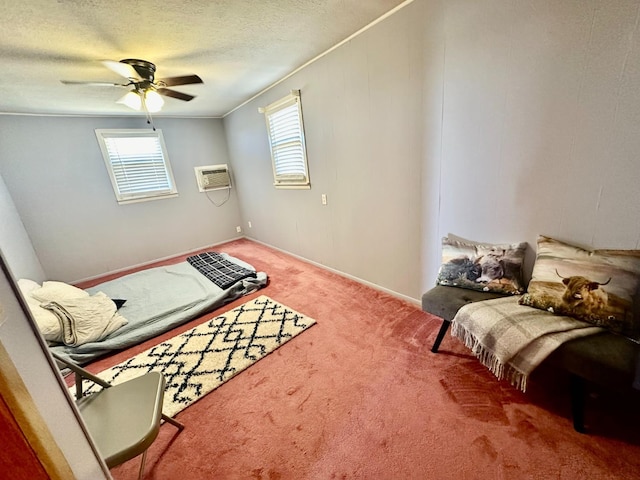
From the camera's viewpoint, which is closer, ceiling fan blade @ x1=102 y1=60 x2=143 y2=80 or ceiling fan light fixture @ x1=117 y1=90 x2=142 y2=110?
ceiling fan blade @ x1=102 y1=60 x2=143 y2=80

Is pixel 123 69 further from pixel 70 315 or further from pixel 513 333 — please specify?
pixel 513 333

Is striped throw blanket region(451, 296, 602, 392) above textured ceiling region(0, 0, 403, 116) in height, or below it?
below

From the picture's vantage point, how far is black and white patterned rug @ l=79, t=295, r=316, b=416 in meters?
1.74

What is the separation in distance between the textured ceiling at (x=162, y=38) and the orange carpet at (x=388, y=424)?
2416mm

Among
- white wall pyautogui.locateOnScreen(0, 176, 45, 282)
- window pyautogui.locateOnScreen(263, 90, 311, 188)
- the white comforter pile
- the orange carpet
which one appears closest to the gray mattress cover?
the white comforter pile

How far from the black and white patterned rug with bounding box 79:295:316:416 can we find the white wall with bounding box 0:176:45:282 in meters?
2.06

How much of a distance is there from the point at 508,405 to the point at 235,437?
1519 millimetres

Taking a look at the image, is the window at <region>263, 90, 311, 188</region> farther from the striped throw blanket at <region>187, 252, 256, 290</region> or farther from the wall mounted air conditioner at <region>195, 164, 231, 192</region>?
the wall mounted air conditioner at <region>195, 164, 231, 192</region>

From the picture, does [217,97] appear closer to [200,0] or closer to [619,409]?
[200,0]

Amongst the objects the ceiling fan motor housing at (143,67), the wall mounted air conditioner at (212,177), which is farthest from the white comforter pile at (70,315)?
the wall mounted air conditioner at (212,177)

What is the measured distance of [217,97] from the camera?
3523 millimetres

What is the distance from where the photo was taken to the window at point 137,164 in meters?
3.90

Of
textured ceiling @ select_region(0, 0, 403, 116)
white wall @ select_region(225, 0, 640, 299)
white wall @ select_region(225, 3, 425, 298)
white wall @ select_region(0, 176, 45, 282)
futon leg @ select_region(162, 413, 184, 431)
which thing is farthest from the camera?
white wall @ select_region(0, 176, 45, 282)

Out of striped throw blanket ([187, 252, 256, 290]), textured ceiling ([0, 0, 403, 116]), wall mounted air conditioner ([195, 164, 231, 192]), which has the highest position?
textured ceiling ([0, 0, 403, 116])
